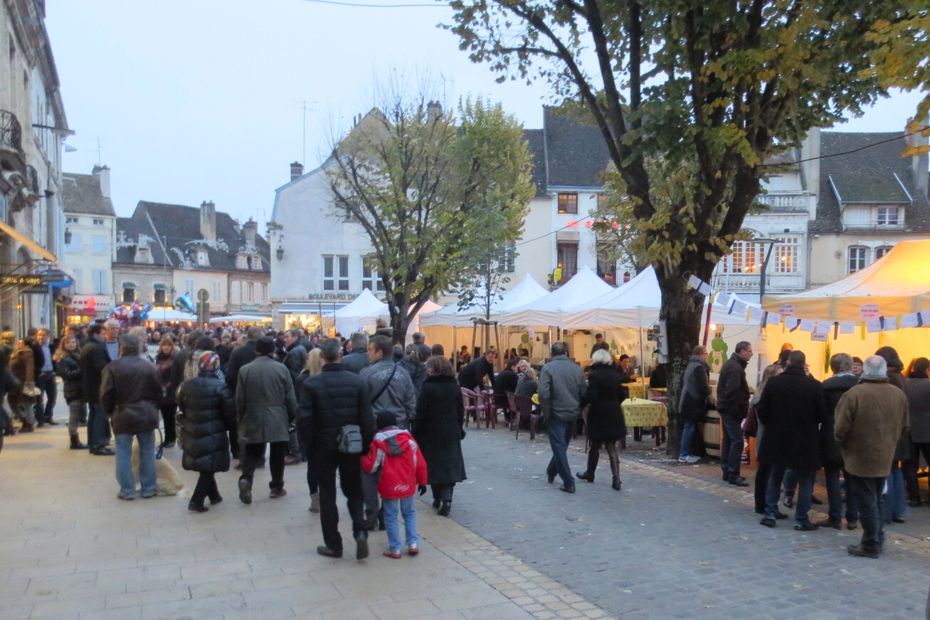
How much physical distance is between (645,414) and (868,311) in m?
3.55

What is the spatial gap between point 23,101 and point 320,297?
19975 mm

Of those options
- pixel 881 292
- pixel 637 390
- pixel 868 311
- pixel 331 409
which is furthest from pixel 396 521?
pixel 637 390

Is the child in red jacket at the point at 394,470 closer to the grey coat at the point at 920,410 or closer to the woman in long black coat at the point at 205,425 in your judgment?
the woman in long black coat at the point at 205,425

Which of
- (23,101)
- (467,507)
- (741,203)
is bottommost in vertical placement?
(467,507)

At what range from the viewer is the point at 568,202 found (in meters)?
41.7

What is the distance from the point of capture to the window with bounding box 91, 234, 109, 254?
186ft

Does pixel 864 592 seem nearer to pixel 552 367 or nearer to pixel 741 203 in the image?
pixel 552 367

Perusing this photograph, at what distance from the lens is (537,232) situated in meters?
41.6

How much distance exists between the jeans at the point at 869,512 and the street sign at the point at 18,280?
1480 centimetres

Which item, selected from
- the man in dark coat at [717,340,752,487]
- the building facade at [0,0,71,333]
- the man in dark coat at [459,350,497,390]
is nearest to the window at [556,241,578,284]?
the building facade at [0,0,71,333]

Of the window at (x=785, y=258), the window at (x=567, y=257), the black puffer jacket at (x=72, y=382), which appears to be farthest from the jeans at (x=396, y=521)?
the window at (x=567, y=257)

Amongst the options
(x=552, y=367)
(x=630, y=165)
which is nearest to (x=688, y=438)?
(x=552, y=367)

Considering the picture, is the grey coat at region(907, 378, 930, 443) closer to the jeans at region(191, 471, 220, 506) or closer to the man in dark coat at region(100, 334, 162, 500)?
the jeans at region(191, 471, 220, 506)

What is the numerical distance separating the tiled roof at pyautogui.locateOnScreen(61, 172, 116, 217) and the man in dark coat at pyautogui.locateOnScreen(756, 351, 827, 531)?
56978 mm
